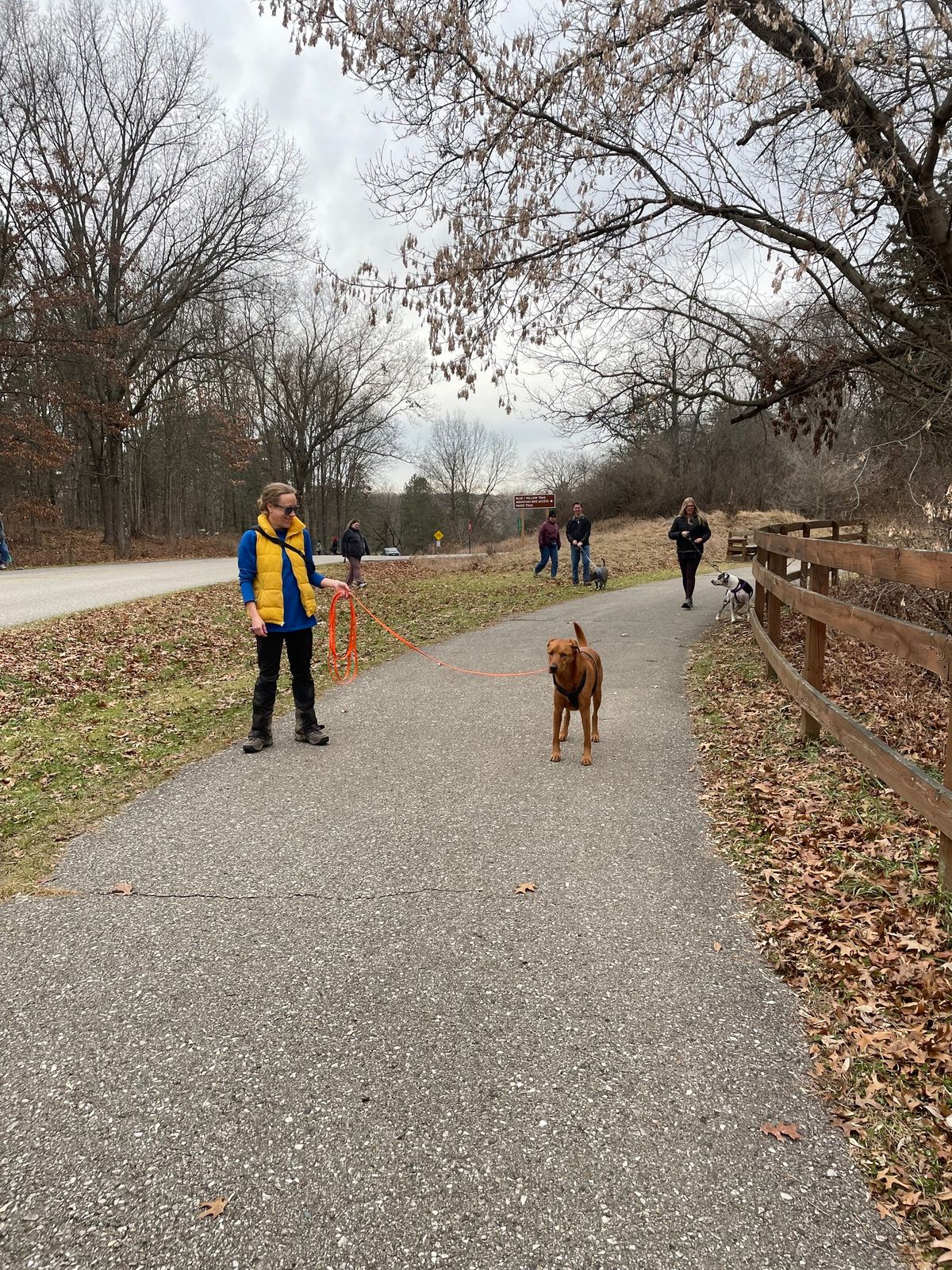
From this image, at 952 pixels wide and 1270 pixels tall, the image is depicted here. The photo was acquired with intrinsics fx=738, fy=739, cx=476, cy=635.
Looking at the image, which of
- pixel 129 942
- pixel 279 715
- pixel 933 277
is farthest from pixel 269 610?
pixel 933 277

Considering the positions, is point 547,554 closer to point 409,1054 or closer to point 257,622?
point 257,622

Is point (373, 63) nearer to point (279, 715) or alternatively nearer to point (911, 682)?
point (279, 715)

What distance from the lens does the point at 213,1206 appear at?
1.98 m

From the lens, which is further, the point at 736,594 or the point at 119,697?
the point at 736,594

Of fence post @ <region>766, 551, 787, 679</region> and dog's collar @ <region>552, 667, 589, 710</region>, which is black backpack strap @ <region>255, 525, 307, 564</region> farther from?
fence post @ <region>766, 551, 787, 679</region>

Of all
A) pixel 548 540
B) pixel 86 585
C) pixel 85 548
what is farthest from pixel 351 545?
pixel 85 548

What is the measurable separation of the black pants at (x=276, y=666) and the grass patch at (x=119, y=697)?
587 millimetres

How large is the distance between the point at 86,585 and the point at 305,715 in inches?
466

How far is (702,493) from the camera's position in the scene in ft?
150

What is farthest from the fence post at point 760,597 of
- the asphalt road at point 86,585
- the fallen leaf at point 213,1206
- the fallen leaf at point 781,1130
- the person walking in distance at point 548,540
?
the person walking in distance at point 548,540

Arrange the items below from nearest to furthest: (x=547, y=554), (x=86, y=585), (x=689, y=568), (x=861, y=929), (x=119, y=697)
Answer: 1. (x=861, y=929)
2. (x=119, y=697)
3. (x=689, y=568)
4. (x=86, y=585)
5. (x=547, y=554)

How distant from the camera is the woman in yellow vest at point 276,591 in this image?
5.76 metres

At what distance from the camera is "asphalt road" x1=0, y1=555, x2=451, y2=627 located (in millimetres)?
12320

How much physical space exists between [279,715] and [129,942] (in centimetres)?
394
